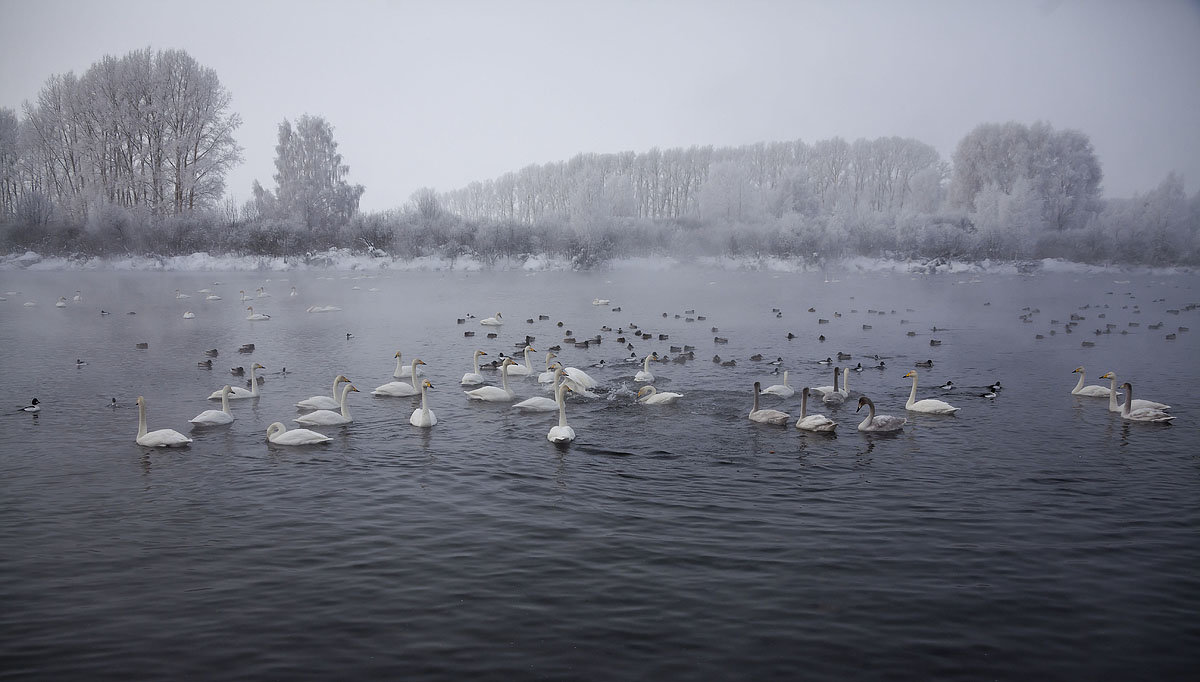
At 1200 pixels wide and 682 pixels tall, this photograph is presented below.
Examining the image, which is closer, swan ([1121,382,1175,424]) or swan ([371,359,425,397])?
swan ([1121,382,1175,424])

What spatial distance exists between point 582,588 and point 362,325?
27680mm

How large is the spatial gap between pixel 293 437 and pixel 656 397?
25.4ft

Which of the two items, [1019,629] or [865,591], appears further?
[865,591]

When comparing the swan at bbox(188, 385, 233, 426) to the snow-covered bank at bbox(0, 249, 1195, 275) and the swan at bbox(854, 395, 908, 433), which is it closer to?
the swan at bbox(854, 395, 908, 433)

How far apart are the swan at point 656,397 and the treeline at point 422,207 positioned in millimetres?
65597

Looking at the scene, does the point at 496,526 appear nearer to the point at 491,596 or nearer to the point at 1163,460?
the point at 491,596

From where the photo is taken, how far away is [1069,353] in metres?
26.1

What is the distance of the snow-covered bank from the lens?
235ft

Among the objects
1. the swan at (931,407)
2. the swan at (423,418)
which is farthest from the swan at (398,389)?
the swan at (931,407)

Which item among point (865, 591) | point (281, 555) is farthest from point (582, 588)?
point (281, 555)

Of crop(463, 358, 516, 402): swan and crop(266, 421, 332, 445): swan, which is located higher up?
crop(463, 358, 516, 402): swan

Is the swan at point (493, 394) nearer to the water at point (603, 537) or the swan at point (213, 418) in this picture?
the water at point (603, 537)

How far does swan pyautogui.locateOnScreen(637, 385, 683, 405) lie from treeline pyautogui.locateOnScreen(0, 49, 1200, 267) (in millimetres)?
65597

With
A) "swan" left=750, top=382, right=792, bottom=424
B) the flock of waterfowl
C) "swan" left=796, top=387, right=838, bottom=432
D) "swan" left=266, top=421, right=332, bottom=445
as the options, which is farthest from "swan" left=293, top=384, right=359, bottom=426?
"swan" left=796, top=387, right=838, bottom=432
